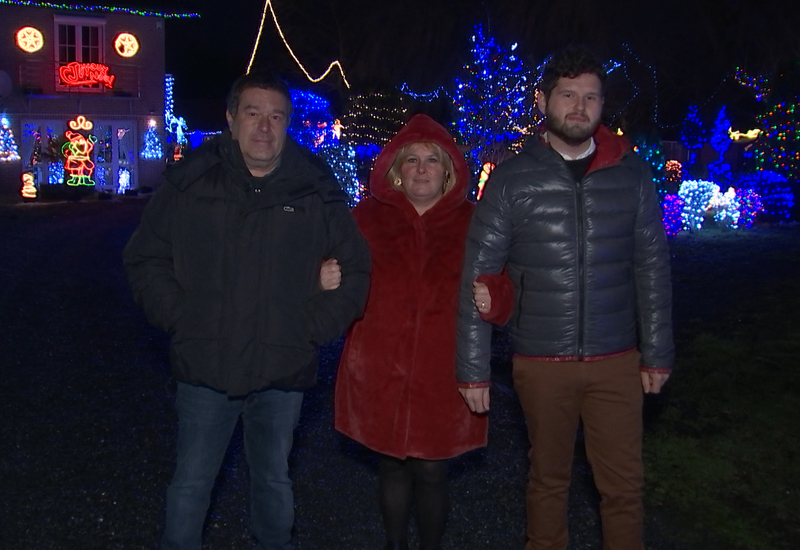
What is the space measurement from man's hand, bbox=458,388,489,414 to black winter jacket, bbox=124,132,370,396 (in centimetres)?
59

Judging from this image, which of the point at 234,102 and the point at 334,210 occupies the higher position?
the point at 234,102

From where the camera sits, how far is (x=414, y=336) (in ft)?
11.1

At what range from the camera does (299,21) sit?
110ft

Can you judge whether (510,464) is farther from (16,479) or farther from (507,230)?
(16,479)

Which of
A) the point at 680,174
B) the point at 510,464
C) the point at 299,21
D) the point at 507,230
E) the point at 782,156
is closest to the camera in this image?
the point at 507,230

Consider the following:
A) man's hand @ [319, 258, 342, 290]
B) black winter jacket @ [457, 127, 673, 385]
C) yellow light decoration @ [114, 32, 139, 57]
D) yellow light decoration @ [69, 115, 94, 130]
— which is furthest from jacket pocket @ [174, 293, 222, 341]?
yellow light decoration @ [114, 32, 139, 57]

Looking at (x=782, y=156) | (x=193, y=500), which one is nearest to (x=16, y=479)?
(x=193, y=500)

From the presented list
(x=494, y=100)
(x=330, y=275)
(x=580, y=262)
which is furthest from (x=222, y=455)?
(x=494, y=100)

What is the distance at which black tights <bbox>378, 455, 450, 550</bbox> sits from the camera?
3.47m

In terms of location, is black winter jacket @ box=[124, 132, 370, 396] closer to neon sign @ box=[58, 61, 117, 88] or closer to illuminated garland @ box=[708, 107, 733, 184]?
illuminated garland @ box=[708, 107, 733, 184]

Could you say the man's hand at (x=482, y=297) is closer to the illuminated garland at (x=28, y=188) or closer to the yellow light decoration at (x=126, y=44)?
the illuminated garland at (x=28, y=188)

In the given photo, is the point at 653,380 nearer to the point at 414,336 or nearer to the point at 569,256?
the point at 569,256

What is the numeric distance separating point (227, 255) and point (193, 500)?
940mm

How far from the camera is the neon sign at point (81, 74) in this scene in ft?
90.8
